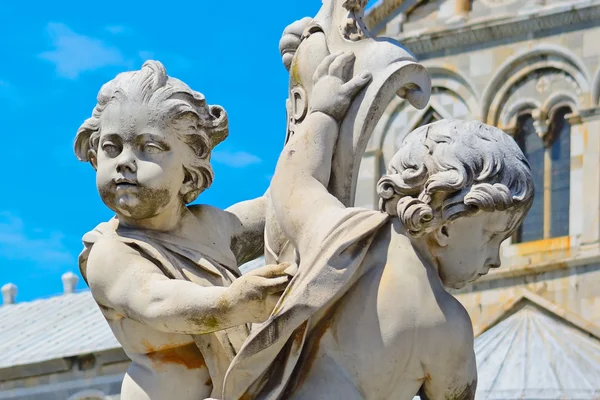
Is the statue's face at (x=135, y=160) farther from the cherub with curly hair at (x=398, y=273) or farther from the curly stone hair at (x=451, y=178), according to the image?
the curly stone hair at (x=451, y=178)

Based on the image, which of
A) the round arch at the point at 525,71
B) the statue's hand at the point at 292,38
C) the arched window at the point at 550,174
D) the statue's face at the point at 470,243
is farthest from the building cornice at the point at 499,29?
the statue's face at the point at 470,243

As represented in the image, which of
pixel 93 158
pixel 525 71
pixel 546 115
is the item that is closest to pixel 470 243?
pixel 93 158

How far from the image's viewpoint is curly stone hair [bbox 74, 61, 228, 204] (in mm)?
8875

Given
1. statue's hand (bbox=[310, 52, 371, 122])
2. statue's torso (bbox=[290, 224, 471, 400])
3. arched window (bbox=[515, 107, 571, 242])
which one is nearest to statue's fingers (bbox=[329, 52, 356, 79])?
statue's hand (bbox=[310, 52, 371, 122])

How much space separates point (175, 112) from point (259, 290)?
84cm

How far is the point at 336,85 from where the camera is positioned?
888 centimetres

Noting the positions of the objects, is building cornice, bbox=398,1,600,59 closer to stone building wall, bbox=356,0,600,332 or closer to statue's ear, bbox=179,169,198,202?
stone building wall, bbox=356,0,600,332

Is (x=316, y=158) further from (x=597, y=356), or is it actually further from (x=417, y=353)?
(x=597, y=356)

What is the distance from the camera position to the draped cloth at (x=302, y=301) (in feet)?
27.3

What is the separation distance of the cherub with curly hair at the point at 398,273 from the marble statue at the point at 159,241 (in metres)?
0.22

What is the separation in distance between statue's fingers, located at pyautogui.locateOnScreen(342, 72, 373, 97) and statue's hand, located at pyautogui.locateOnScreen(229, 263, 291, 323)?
773 mm

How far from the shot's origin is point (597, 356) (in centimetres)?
4212

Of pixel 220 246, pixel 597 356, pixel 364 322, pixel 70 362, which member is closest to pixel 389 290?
pixel 364 322

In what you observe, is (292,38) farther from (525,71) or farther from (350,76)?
(525,71)
